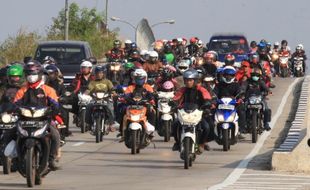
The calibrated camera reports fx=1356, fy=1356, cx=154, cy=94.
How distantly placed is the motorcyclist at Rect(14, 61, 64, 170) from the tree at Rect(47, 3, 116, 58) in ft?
193

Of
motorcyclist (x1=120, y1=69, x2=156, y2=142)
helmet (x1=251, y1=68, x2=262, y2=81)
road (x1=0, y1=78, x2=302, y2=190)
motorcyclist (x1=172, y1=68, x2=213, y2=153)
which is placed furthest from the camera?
helmet (x1=251, y1=68, x2=262, y2=81)

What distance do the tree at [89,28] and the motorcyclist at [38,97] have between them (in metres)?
58.7

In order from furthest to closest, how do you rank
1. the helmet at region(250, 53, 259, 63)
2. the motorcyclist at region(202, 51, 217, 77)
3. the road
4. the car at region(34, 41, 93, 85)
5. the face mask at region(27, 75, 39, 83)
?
the car at region(34, 41, 93, 85) → the motorcyclist at region(202, 51, 217, 77) → the helmet at region(250, 53, 259, 63) → the road → the face mask at region(27, 75, 39, 83)

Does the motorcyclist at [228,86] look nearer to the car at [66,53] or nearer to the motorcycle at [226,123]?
the motorcycle at [226,123]

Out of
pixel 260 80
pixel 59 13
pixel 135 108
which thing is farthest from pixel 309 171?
pixel 59 13

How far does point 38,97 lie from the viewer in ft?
62.7

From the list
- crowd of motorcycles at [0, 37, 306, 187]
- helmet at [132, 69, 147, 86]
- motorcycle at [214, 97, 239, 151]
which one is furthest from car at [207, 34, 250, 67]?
helmet at [132, 69, 147, 86]

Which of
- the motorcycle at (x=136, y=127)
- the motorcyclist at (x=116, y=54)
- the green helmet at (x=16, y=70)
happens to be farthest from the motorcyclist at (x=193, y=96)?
the motorcyclist at (x=116, y=54)

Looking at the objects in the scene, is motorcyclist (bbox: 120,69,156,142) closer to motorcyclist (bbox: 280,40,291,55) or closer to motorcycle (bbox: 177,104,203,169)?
motorcycle (bbox: 177,104,203,169)

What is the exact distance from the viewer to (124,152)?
2666 centimetres

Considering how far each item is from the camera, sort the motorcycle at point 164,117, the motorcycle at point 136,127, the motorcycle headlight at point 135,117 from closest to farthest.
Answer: the motorcycle at point 136,127, the motorcycle headlight at point 135,117, the motorcycle at point 164,117

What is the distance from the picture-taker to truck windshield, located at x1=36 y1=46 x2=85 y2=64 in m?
42.1

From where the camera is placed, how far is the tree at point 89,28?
8062 cm

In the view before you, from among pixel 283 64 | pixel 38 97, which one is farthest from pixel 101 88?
pixel 283 64
